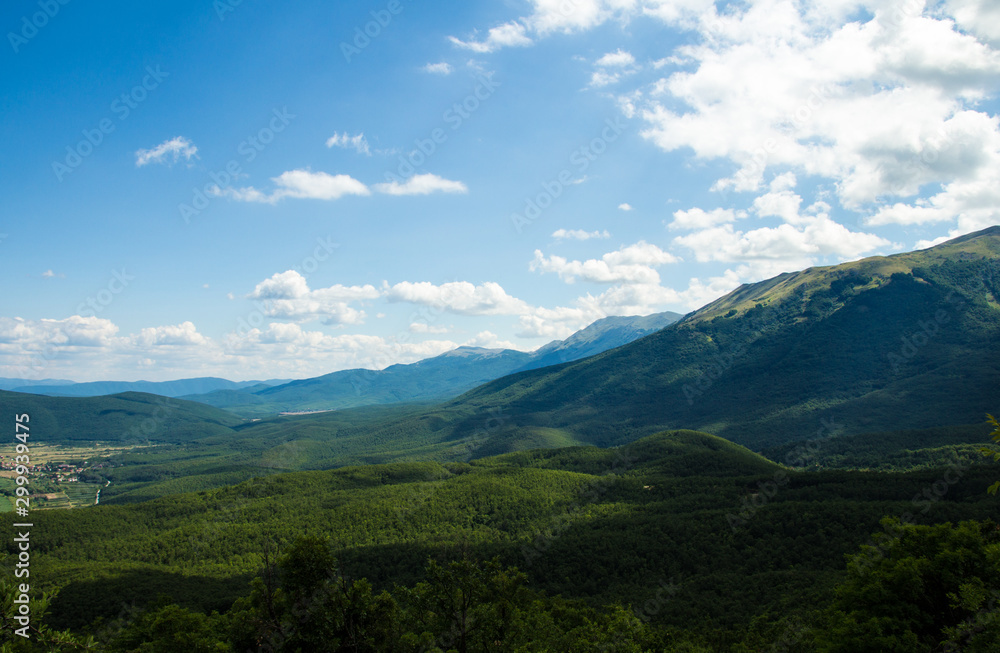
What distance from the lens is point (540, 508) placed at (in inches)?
6235

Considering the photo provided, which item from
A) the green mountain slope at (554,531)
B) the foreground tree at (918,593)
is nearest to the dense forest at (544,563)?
the foreground tree at (918,593)

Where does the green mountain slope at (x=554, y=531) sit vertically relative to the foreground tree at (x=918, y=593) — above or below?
below

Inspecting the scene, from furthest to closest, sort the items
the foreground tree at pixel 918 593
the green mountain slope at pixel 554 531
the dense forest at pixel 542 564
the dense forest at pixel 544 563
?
the green mountain slope at pixel 554 531, the foreground tree at pixel 918 593, the dense forest at pixel 542 564, the dense forest at pixel 544 563

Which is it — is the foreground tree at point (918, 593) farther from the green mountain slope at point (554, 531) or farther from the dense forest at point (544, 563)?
the green mountain slope at point (554, 531)

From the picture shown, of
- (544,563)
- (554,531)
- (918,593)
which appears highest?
(918,593)

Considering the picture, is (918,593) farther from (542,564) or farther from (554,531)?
(554,531)

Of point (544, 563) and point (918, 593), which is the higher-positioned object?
point (918, 593)

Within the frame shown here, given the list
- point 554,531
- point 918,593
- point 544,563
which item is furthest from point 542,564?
point 918,593

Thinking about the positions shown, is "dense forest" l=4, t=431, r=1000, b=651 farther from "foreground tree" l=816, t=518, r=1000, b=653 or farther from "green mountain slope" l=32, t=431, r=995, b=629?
"green mountain slope" l=32, t=431, r=995, b=629

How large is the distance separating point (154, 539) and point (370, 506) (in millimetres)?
59446

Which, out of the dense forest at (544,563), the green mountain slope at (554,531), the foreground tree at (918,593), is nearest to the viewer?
the dense forest at (544,563)

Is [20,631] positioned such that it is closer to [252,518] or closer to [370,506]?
[370,506]

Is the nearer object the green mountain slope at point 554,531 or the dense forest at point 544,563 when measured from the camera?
the dense forest at point 544,563

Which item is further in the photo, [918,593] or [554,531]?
[554,531]
